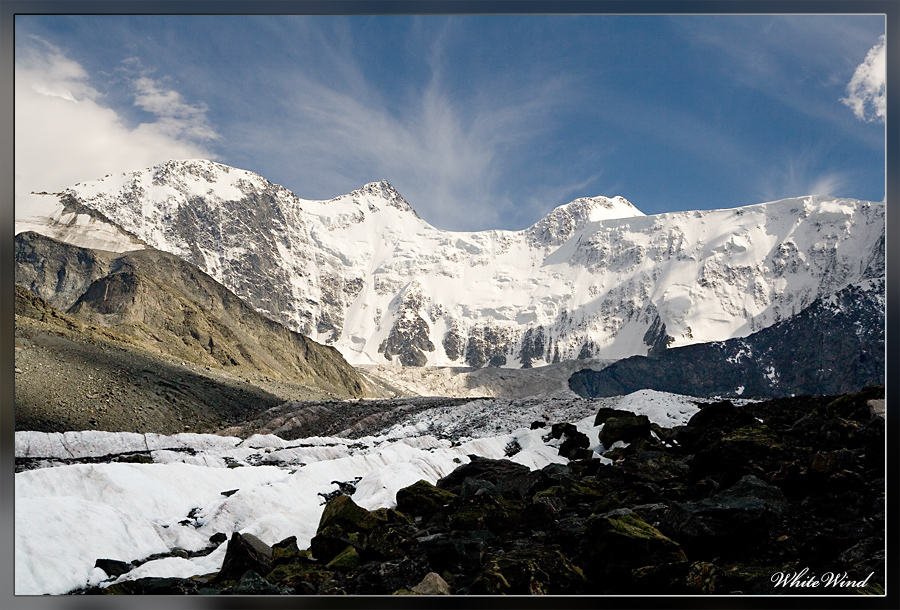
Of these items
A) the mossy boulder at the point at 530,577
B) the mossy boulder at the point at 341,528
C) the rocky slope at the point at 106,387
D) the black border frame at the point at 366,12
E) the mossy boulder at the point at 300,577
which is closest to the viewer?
the mossy boulder at the point at 530,577

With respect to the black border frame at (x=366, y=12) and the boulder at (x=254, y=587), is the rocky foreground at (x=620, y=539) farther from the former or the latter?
the black border frame at (x=366, y=12)

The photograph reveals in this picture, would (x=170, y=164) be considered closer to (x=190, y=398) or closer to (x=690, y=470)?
(x=190, y=398)

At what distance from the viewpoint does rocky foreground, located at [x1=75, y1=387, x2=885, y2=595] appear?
4836 millimetres

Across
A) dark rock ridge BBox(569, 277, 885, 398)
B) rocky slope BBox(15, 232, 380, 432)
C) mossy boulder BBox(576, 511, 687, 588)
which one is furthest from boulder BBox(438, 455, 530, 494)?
dark rock ridge BBox(569, 277, 885, 398)

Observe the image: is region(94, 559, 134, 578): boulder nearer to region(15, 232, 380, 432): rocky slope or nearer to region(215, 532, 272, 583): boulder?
region(215, 532, 272, 583): boulder

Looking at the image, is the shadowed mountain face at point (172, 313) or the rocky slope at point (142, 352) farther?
the shadowed mountain face at point (172, 313)

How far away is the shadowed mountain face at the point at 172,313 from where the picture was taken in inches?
1743

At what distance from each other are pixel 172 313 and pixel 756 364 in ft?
333

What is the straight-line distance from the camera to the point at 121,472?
6715 millimetres

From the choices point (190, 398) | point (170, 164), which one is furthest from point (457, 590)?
point (170, 164)

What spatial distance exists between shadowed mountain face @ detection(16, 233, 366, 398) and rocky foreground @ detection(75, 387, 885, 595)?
29804 millimetres

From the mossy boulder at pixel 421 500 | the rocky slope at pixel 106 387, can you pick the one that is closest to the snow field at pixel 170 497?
the mossy boulder at pixel 421 500

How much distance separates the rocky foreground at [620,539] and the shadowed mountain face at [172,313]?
97.8 feet

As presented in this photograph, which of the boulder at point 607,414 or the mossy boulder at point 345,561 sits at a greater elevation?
the boulder at point 607,414
